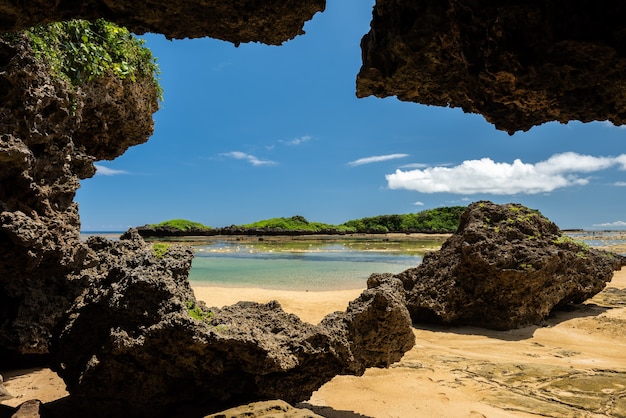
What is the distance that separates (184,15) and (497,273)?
6955 millimetres

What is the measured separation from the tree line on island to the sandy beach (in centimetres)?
4599

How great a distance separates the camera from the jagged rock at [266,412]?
311cm

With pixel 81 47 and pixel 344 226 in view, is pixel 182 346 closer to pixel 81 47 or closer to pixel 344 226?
pixel 81 47

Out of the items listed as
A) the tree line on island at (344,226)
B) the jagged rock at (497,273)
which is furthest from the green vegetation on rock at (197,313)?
the tree line on island at (344,226)

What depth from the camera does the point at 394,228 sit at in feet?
211

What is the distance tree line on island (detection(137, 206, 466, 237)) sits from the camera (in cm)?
5350

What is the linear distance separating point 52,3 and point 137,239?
2978 millimetres

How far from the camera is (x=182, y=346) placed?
323 cm

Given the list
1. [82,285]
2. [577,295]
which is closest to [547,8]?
[82,285]

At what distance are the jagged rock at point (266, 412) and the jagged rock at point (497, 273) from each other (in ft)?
17.1

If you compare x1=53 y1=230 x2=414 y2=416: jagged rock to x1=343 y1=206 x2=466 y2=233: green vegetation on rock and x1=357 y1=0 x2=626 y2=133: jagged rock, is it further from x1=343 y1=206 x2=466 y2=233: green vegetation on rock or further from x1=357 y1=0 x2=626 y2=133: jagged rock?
x1=343 y1=206 x2=466 y2=233: green vegetation on rock

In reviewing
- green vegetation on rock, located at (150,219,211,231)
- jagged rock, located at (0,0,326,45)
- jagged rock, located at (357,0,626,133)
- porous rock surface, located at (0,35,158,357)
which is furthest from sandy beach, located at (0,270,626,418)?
green vegetation on rock, located at (150,219,211,231)

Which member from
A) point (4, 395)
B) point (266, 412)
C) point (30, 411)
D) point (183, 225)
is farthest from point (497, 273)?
point (183, 225)

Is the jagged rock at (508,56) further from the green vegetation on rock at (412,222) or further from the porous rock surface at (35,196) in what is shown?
the green vegetation on rock at (412,222)
